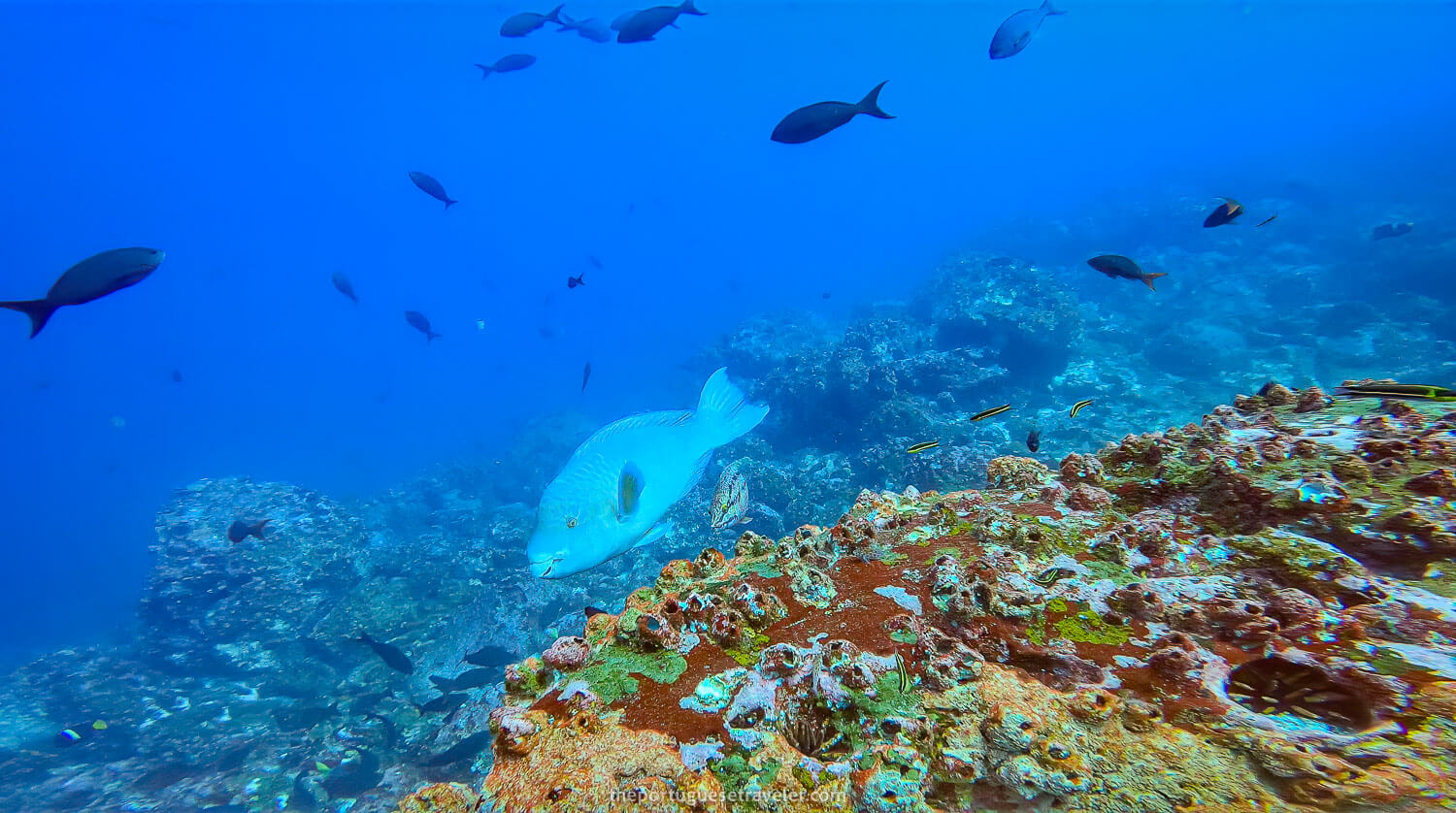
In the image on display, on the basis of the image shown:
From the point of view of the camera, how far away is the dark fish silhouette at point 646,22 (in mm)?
7633

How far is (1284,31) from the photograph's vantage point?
8725 centimetres

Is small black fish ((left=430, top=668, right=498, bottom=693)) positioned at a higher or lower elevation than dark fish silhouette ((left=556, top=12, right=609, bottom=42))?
lower

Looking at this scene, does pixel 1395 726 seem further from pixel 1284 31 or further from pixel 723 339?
pixel 1284 31

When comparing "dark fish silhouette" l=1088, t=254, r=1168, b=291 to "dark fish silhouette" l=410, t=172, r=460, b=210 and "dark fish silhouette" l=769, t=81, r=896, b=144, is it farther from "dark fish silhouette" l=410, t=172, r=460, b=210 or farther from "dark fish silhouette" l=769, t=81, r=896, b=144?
"dark fish silhouette" l=410, t=172, r=460, b=210

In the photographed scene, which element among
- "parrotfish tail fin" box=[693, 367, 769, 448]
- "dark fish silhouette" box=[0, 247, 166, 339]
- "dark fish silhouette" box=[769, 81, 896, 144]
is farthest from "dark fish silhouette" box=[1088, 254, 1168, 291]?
"dark fish silhouette" box=[0, 247, 166, 339]

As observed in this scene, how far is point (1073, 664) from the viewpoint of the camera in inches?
67.4

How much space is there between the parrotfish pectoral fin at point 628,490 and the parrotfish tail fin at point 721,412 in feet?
1.95

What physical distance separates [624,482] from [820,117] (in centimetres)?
439

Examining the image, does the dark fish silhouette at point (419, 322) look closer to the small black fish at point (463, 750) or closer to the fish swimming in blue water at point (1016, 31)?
the small black fish at point (463, 750)

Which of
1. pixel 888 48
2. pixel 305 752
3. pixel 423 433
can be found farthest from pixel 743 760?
pixel 888 48

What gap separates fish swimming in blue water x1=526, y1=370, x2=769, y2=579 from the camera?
10.5 feet

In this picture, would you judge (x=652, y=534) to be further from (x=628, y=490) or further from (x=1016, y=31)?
(x=1016, y=31)

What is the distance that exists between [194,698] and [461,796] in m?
15.6

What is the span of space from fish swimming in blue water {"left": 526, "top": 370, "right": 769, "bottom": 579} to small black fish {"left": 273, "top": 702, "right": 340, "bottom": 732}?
9792mm
